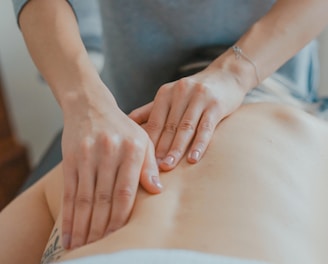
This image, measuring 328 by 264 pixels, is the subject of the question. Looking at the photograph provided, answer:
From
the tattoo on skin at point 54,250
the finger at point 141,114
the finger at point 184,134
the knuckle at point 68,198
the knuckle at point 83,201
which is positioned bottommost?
the tattoo on skin at point 54,250

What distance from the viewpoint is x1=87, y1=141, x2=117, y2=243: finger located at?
77 centimetres

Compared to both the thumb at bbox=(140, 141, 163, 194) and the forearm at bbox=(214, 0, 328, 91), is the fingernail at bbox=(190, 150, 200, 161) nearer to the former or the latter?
the thumb at bbox=(140, 141, 163, 194)

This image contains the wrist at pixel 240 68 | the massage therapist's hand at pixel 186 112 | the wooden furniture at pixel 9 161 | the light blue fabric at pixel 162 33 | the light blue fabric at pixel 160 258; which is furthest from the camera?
the wooden furniture at pixel 9 161

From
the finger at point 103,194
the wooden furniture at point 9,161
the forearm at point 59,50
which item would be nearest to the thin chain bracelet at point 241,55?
the forearm at point 59,50

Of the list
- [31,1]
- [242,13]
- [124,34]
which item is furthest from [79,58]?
[242,13]

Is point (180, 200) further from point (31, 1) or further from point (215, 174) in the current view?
point (31, 1)

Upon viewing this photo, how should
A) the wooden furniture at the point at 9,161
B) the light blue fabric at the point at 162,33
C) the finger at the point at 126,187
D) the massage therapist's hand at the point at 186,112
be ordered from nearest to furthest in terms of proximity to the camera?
the finger at the point at 126,187
the massage therapist's hand at the point at 186,112
the light blue fabric at the point at 162,33
the wooden furniture at the point at 9,161

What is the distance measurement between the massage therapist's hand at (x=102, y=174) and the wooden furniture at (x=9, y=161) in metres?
1.34

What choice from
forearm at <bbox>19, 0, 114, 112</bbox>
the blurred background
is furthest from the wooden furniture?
forearm at <bbox>19, 0, 114, 112</bbox>

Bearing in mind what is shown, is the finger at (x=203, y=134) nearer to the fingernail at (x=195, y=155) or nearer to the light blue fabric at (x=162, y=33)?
the fingernail at (x=195, y=155)

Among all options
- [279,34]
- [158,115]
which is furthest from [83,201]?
[279,34]

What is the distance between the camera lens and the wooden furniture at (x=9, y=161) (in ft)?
7.03

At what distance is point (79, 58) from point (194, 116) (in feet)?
0.78

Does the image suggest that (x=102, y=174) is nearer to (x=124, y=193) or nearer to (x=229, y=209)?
(x=124, y=193)
